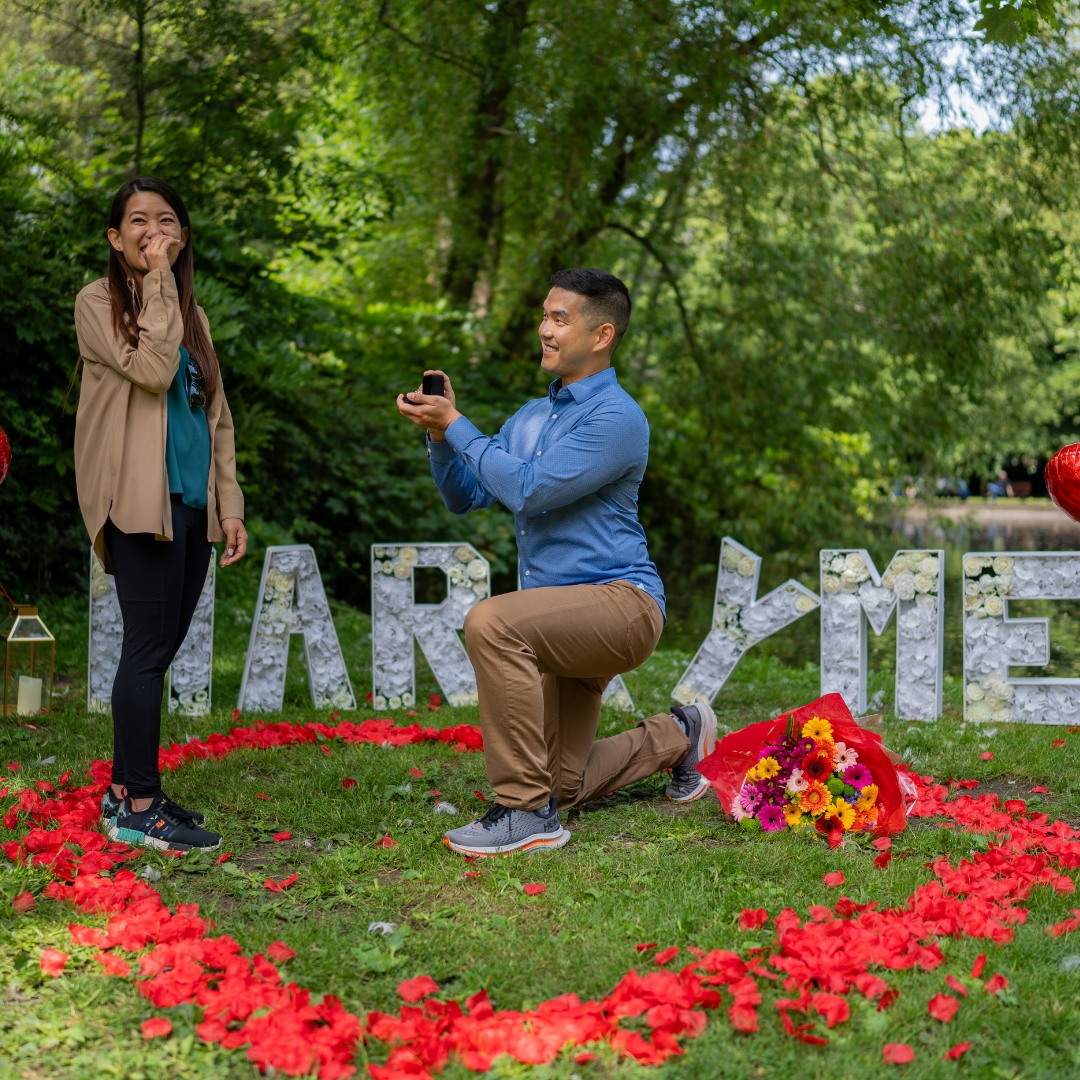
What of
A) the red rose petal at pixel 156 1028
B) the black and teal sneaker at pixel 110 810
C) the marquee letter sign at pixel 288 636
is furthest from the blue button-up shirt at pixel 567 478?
the marquee letter sign at pixel 288 636

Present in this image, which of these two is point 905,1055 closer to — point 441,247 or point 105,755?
point 105,755

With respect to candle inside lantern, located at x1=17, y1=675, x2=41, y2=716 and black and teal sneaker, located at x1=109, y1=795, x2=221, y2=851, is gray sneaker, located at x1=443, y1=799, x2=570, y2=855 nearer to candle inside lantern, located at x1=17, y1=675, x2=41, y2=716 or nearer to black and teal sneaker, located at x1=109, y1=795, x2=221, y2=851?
black and teal sneaker, located at x1=109, y1=795, x2=221, y2=851

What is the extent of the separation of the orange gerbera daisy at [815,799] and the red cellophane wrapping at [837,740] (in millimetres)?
162

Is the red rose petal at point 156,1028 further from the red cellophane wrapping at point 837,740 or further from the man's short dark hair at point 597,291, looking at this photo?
the man's short dark hair at point 597,291

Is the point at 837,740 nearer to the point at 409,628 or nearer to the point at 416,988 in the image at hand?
the point at 416,988

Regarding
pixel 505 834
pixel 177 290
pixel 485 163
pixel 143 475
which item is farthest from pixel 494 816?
pixel 485 163

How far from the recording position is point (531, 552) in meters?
3.84

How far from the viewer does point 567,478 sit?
11.7 feet

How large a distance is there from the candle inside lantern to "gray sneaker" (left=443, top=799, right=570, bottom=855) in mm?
2715

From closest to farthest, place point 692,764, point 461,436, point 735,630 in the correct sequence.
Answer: point 461,436 → point 692,764 → point 735,630

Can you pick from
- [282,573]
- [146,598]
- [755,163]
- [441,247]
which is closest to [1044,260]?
[755,163]

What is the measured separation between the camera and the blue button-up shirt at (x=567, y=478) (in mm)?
3586

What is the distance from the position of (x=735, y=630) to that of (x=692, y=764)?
62.5 inches

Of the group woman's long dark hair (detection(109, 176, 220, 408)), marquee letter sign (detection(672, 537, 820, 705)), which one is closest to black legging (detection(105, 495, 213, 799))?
woman's long dark hair (detection(109, 176, 220, 408))
